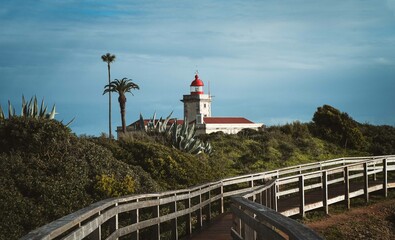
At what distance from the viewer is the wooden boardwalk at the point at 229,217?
14.2 meters

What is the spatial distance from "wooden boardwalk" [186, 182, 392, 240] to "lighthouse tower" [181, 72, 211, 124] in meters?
71.5

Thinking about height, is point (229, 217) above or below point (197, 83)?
below

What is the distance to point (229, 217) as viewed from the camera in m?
17.6

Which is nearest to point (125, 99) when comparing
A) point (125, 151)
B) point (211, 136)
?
point (211, 136)

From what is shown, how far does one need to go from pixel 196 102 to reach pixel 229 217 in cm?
7957

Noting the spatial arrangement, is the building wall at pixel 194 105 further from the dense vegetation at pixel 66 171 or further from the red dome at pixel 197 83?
the dense vegetation at pixel 66 171

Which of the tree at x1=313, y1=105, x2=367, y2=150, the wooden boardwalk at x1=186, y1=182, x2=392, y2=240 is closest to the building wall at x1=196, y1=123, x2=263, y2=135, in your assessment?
the tree at x1=313, y1=105, x2=367, y2=150

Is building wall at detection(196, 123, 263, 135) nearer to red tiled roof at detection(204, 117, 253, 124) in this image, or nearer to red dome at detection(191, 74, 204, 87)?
red tiled roof at detection(204, 117, 253, 124)

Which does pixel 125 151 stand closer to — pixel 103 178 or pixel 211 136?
pixel 103 178

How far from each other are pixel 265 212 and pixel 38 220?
8693 mm

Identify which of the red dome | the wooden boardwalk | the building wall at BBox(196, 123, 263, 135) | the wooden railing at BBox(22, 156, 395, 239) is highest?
the red dome

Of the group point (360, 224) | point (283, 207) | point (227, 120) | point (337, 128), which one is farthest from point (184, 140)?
point (227, 120)

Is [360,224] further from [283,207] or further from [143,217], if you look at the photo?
[143,217]

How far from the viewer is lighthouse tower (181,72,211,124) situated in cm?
9675
